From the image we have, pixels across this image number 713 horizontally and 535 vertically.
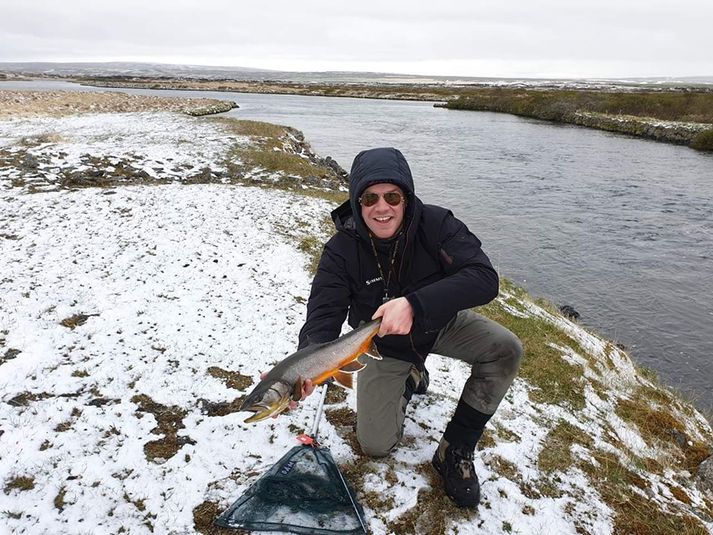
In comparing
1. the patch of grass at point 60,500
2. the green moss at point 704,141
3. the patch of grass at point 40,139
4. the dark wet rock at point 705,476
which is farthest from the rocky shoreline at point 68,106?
the green moss at point 704,141

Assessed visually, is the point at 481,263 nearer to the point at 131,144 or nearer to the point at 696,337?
the point at 696,337

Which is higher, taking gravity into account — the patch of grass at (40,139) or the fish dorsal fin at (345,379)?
the fish dorsal fin at (345,379)

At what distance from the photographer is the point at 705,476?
5270mm

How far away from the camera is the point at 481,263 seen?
13.3 feet

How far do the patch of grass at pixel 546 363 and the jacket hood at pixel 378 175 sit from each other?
12.6 ft

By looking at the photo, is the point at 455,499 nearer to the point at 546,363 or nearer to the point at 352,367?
the point at 352,367

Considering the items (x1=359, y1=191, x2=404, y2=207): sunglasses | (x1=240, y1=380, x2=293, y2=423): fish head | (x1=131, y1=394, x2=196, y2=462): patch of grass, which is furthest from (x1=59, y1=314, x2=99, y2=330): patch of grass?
(x1=359, y1=191, x2=404, y2=207): sunglasses

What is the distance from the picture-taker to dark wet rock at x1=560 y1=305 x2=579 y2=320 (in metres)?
10.5

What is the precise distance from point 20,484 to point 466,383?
432cm

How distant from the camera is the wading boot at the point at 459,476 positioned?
4.22 m

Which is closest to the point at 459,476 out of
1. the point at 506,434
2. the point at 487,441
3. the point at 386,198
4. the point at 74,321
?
the point at 487,441

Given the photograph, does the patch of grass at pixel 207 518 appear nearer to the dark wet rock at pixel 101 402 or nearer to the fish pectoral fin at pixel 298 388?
the fish pectoral fin at pixel 298 388

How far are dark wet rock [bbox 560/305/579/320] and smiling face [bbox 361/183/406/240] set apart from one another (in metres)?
7.87

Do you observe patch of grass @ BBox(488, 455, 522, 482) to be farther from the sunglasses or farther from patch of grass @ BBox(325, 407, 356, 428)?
the sunglasses
